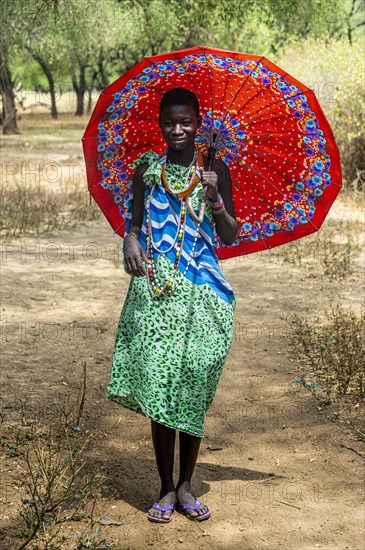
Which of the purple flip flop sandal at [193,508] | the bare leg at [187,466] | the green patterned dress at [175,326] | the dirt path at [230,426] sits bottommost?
the dirt path at [230,426]

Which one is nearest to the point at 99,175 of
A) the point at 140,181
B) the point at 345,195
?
the point at 140,181

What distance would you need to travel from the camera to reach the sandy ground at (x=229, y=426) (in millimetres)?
3545

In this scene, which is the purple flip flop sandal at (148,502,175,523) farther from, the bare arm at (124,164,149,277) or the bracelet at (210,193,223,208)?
the bracelet at (210,193,223,208)

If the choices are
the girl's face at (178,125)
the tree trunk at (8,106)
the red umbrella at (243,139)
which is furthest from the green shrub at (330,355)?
the tree trunk at (8,106)

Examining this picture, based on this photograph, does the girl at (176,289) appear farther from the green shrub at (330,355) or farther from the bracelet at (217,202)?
the green shrub at (330,355)

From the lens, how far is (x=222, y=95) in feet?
12.2

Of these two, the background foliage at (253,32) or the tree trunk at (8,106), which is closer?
the background foliage at (253,32)

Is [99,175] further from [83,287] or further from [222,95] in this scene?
[83,287]

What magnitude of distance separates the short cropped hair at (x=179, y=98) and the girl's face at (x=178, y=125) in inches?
0.7

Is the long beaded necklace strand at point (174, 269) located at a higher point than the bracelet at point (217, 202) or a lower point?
lower

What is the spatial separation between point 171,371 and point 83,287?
4.83 meters

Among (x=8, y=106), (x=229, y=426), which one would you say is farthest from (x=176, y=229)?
(x=8, y=106)

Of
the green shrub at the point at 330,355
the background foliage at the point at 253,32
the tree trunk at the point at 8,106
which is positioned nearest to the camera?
the green shrub at the point at 330,355

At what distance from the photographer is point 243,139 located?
377 cm
